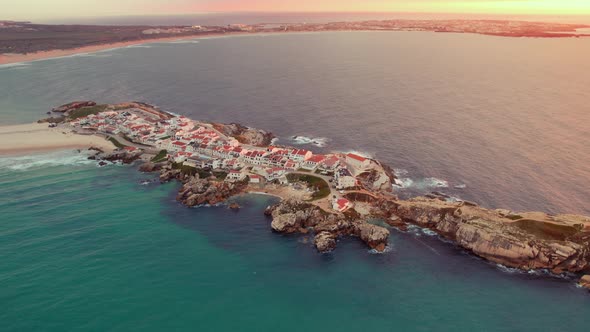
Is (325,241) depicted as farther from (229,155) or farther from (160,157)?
(160,157)

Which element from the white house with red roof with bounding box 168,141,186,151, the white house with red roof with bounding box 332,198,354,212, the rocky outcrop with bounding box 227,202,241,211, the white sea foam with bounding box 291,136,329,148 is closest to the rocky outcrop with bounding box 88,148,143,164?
the white house with red roof with bounding box 168,141,186,151

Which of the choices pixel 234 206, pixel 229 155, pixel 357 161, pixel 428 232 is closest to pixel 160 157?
pixel 229 155

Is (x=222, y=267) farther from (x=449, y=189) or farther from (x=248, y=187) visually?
(x=449, y=189)

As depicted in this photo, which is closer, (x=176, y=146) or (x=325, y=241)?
(x=325, y=241)

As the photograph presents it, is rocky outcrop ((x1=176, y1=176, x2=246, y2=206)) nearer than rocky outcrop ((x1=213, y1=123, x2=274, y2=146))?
Yes

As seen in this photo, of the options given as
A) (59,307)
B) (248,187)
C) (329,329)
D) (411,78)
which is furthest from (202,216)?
(411,78)

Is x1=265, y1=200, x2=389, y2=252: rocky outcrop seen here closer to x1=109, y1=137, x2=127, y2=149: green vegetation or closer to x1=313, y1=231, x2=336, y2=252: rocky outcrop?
x1=313, y1=231, x2=336, y2=252: rocky outcrop
